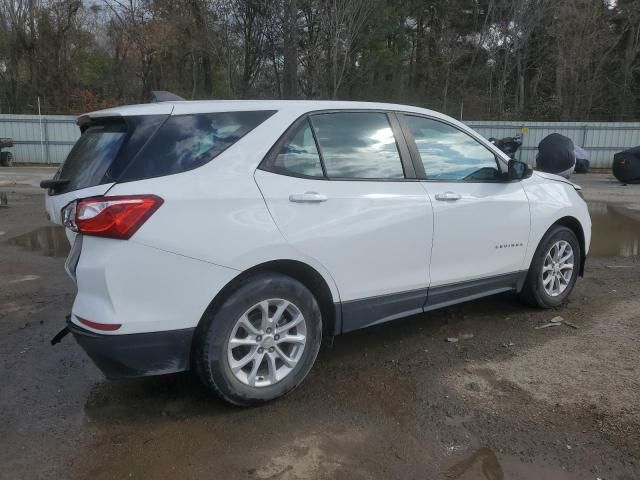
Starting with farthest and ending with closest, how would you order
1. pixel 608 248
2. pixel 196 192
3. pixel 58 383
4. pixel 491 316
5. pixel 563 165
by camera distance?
1. pixel 563 165
2. pixel 608 248
3. pixel 491 316
4. pixel 58 383
5. pixel 196 192

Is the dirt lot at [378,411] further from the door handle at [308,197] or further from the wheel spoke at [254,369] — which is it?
the door handle at [308,197]

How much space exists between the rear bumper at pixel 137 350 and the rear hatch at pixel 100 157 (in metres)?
0.74

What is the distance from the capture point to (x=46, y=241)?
801cm

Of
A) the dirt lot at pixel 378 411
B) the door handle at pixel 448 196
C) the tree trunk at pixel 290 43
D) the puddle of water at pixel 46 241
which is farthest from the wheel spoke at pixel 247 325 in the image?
the tree trunk at pixel 290 43

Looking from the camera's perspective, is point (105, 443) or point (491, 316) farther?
point (491, 316)

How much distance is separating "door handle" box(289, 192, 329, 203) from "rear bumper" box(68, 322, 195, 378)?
927mm

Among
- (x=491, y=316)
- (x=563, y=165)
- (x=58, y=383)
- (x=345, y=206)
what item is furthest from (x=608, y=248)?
(x=58, y=383)

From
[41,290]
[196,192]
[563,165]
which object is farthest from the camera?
[563,165]

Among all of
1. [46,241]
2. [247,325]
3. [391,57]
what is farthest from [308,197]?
[391,57]

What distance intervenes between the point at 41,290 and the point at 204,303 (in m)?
3.41

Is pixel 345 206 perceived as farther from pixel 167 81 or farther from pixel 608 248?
pixel 167 81

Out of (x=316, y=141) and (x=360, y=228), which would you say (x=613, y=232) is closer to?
(x=360, y=228)

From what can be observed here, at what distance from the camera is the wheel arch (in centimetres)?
306

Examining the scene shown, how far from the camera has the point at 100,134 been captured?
3.31 meters
